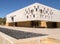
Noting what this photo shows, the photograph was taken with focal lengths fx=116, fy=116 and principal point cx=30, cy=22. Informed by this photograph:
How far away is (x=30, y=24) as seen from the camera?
4316 cm

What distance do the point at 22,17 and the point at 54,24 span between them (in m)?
13.6

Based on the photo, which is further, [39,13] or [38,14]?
[39,13]

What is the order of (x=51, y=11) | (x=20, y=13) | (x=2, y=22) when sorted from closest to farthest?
(x=51, y=11) → (x=20, y=13) → (x=2, y=22)

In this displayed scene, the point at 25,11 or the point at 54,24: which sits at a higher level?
the point at 25,11

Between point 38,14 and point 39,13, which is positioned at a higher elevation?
point 39,13

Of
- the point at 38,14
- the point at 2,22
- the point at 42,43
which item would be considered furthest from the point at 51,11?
the point at 2,22

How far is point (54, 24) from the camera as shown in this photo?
45.7 m

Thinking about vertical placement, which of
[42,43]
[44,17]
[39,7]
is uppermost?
[39,7]

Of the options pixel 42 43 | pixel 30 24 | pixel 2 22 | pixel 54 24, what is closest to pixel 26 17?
pixel 30 24

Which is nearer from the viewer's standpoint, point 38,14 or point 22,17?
point 38,14

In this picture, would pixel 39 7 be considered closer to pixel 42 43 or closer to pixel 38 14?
pixel 38 14

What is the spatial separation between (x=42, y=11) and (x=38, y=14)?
118 inches

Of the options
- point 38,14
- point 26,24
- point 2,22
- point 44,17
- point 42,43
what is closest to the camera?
point 42,43

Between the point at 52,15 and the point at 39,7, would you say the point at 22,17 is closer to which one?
the point at 39,7
